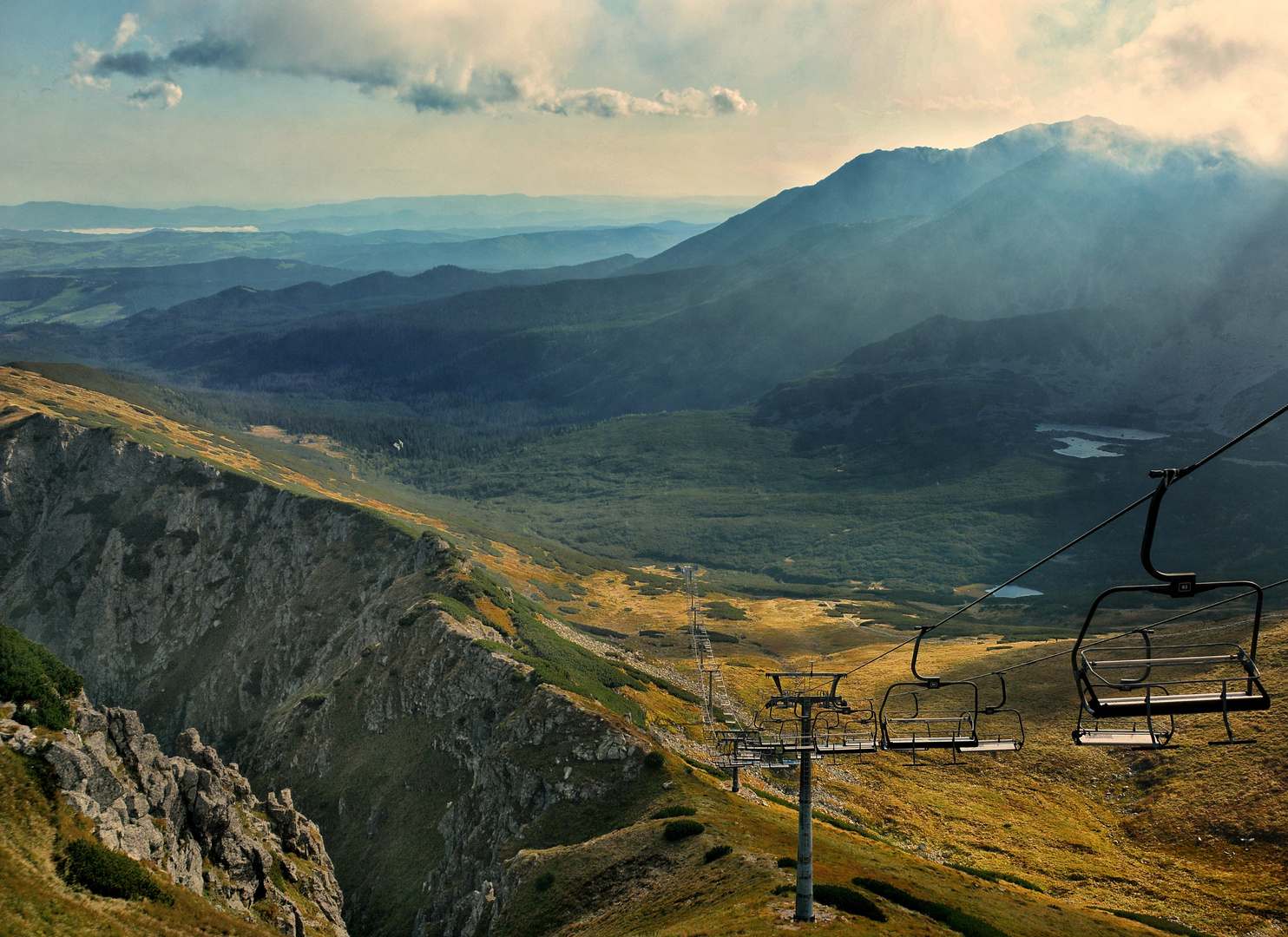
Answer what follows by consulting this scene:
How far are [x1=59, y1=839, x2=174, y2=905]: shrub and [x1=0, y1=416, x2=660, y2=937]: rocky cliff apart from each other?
961 inches

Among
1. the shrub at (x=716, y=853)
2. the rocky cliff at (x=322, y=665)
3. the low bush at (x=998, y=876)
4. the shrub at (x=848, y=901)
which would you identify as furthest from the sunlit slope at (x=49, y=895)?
the low bush at (x=998, y=876)

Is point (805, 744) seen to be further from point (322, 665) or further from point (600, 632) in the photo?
point (600, 632)

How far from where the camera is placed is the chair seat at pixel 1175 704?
2011 cm

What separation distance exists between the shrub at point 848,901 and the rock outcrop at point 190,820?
39398 mm

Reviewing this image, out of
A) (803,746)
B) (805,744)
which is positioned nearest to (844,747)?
(805,744)

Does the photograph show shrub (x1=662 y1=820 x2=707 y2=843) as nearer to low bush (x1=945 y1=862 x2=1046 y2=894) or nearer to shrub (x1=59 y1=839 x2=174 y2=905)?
low bush (x1=945 y1=862 x2=1046 y2=894)

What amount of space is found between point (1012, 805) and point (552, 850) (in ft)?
203

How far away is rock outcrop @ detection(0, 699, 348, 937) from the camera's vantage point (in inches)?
1897

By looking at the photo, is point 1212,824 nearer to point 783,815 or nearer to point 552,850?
point 783,815

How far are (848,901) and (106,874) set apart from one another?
1614 inches

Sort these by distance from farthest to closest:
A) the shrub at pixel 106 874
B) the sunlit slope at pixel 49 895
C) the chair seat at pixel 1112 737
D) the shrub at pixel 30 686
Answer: the shrub at pixel 30 686 < the shrub at pixel 106 874 < the sunlit slope at pixel 49 895 < the chair seat at pixel 1112 737

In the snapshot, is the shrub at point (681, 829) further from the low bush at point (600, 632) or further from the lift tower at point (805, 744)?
the low bush at point (600, 632)

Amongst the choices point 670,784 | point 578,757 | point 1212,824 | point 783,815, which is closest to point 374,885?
point 578,757

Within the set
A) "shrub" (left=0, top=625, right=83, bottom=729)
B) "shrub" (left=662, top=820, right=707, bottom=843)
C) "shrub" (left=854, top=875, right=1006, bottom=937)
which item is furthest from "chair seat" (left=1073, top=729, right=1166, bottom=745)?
"shrub" (left=0, top=625, right=83, bottom=729)
